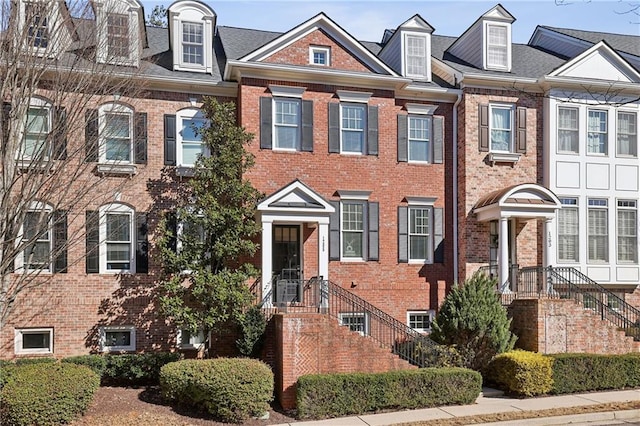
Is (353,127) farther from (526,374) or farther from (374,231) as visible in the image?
(526,374)

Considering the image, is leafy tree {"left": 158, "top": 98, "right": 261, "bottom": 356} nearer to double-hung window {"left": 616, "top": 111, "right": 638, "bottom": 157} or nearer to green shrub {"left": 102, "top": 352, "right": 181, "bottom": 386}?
green shrub {"left": 102, "top": 352, "right": 181, "bottom": 386}

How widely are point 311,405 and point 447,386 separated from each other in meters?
3.24

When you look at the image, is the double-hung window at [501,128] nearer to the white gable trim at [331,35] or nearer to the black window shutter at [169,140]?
the white gable trim at [331,35]

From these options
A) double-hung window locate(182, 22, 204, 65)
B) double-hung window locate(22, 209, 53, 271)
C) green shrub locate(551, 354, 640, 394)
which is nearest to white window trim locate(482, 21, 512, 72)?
double-hung window locate(182, 22, 204, 65)

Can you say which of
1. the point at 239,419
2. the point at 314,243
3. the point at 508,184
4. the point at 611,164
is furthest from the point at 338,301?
the point at 611,164

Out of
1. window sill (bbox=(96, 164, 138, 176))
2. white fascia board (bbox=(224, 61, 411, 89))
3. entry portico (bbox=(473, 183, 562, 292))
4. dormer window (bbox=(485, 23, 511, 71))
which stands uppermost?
dormer window (bbox=(485, 23, 511, 71))

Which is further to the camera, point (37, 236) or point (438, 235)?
point (438, 235)

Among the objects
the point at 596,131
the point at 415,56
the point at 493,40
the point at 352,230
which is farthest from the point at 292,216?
the point at 596,131

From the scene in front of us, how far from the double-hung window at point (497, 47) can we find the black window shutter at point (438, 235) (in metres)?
5.20

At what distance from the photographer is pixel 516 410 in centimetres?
1338

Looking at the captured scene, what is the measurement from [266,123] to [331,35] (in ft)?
11.2

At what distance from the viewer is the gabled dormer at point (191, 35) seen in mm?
18156

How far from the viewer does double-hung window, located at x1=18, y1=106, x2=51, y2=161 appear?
1266 cm

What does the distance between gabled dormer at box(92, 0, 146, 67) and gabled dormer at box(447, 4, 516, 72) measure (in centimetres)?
1088
